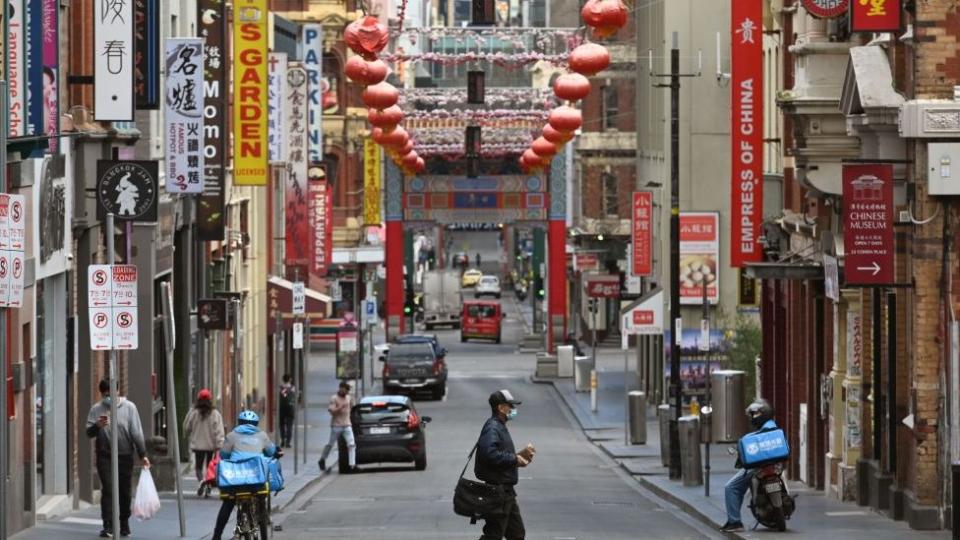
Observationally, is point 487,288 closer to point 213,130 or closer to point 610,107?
point 610,107

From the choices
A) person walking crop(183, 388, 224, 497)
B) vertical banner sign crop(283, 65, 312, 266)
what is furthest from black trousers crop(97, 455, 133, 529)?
vertical banner sign crop(283, 65, 312, 266)

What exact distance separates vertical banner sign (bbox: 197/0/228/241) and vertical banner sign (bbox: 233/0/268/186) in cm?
320

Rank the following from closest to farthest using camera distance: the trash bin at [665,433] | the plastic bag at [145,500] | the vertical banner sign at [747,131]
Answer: the plastic bag at [145,500] < the vertical banner sign at [747,131] < the trash bin at [665,433]

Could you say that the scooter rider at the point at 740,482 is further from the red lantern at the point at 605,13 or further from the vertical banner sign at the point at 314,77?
the vertical banner sign at the point at 314,77

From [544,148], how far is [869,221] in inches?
1401

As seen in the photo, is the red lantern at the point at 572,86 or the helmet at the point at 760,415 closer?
the helmet at the point at 760,415

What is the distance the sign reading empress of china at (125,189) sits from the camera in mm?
26031

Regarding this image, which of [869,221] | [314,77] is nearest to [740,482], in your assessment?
[869,221]

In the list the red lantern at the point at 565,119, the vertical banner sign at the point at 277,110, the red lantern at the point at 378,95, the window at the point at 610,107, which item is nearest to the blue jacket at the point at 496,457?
the red lantern at the point at 378,95

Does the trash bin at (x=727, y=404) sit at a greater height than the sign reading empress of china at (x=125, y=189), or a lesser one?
lesser

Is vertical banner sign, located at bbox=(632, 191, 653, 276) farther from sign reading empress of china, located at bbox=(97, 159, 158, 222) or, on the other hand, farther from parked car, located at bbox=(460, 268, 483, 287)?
parked car, located at bbox=(460, 268, 483, 287)

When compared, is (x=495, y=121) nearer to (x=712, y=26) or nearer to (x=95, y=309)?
(x=712, y=26)

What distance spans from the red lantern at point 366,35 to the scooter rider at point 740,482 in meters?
12.1

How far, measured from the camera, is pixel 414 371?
71.4m
